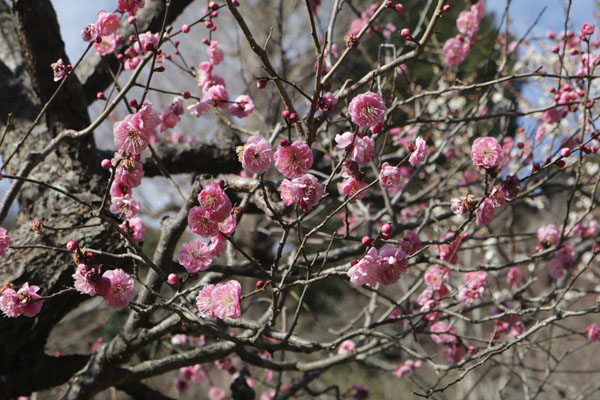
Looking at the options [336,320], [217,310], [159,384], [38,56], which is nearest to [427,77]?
[336,320]

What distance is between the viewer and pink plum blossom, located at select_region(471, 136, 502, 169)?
1480 millimetres

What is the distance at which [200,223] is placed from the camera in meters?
1.53

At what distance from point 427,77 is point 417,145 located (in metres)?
9.34

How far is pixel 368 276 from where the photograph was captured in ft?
4.74

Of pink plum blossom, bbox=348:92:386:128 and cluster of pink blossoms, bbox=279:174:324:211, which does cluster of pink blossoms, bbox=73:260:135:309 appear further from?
pink plum blossom, bbox=348:92:386:128

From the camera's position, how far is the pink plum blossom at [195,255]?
1.60 m

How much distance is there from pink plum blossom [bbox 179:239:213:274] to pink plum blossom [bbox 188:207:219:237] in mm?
79

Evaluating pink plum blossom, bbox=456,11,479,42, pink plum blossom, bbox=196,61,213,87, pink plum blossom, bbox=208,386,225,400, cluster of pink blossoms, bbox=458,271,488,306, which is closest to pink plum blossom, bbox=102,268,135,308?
pink plum blossom, bbox=196,61,213,87

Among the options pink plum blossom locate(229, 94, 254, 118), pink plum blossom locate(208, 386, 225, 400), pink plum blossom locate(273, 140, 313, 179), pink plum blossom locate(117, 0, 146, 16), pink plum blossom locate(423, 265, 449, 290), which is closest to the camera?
pink plum blossom locate(273, 140, 313, 179)

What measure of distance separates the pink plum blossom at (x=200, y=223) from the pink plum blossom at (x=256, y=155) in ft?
0.76

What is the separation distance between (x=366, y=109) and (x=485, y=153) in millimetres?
377

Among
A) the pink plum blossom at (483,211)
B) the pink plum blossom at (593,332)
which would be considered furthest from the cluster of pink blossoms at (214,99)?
the pink plum blossom at (593,332)

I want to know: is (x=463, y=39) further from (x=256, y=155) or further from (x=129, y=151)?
(x=129, y=151)

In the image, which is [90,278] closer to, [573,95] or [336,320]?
[573,95]
